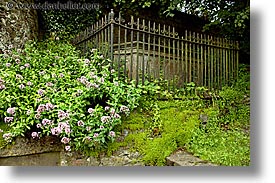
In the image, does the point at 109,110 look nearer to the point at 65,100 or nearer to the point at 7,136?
the point at 65,100

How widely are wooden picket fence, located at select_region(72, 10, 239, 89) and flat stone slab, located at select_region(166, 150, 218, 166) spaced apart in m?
0.49

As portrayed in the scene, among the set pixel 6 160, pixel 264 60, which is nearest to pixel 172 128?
pixel 264 60

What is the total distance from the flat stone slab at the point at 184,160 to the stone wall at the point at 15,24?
4.28ft

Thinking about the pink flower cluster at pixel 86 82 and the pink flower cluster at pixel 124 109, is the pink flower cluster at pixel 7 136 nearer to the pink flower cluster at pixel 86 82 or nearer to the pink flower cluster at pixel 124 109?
the pink flower cluster at pixel 86 82

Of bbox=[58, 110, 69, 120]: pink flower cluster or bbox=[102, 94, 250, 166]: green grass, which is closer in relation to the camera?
bbox=[58, 110, 69, 120]: pink flower cluster

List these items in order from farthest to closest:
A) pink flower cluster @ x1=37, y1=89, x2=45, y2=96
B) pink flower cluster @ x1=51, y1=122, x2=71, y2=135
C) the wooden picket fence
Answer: the wooden picket fence, pink flower cluster @ x1=37, y1=89, x2=45, y2=96, pink flower cluster @ x1=51, y1=122, x2=71, y2=135

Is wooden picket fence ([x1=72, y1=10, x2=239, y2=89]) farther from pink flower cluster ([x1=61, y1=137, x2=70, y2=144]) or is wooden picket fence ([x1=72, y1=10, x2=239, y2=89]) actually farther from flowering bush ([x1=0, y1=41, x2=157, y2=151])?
pink flower cluster ([x1=61, y1=137, x2=70, y2=144])

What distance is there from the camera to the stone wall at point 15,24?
2.21 metres

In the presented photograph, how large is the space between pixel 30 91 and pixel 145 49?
764 millimetres

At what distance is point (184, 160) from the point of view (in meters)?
1.88

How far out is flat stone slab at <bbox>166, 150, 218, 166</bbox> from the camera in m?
1.85

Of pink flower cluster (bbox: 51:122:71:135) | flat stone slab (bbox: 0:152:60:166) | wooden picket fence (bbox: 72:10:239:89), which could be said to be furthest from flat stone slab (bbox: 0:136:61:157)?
wooden picket fence (bbox: 72:10:239:89)

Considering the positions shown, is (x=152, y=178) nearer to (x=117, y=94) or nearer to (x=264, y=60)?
(x=117, y=94)

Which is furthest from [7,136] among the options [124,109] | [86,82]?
[124,109]
